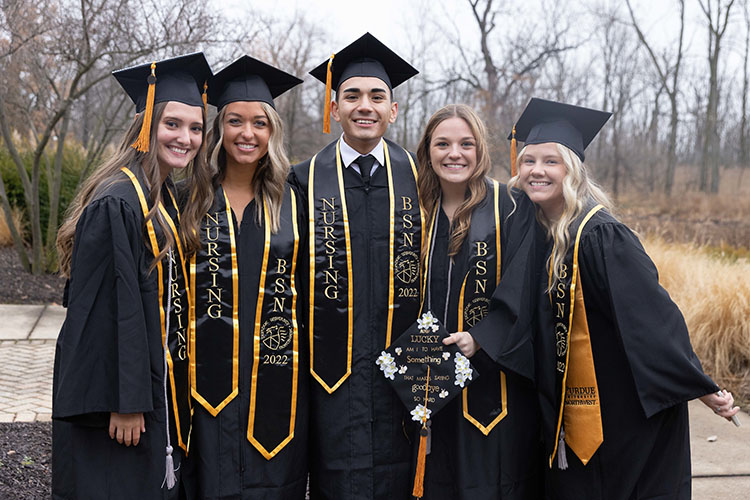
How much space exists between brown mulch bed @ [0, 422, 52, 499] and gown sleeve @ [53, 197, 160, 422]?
1258 mm

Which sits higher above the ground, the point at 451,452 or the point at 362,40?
the point at 362,40

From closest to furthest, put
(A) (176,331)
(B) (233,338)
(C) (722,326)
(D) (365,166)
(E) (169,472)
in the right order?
(E) (169,472), (A) (176,331), (B) (233,338), (D) (365,166), (C) (722,326)

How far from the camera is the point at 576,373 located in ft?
8.71

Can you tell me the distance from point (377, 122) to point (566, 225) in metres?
0.94

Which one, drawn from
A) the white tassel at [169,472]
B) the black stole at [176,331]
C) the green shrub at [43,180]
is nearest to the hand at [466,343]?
the black stole at [176,331]

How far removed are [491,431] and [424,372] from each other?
39 centimetres

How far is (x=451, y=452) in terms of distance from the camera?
9.23 ft

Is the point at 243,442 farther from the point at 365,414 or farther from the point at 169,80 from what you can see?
the point at 169,80

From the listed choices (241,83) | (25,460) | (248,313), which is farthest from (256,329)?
(25,460)

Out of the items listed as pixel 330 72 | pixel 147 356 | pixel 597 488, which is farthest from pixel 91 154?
pixel 597 488

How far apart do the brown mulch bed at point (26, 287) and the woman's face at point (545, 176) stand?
20.1ft

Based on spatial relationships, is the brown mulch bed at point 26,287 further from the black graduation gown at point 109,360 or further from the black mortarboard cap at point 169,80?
the black graduation gown at point 109,360

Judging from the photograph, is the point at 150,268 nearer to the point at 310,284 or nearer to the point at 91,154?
the point at 310,284

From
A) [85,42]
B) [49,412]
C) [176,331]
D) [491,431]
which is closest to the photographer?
[176,331]
